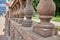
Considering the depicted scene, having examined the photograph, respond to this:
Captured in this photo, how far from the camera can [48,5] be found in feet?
3.48

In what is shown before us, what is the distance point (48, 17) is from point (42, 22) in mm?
67

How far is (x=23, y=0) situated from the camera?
6.99ft

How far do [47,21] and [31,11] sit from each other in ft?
1.87

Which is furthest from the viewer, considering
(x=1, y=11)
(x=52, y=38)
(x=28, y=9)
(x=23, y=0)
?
(x=1, y=11)

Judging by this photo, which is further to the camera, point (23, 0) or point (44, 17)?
point (23, 0)

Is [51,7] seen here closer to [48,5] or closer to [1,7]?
[48,5]

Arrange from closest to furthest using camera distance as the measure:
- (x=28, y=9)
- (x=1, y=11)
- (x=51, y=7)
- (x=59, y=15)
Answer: (x=51, y=7), (x=28, y=9), (x=59, y=15), (x=1, y=11)

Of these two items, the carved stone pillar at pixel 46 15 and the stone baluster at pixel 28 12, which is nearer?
the carved stone pillar at pixel 46 15

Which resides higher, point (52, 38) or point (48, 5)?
point (48, 5)

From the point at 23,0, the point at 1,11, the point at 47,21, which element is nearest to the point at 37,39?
the point at 47,21

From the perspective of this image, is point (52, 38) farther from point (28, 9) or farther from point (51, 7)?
point (28, 9)

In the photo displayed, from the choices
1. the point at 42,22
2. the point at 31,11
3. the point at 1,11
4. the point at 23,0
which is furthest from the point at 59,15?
the point at 1,11

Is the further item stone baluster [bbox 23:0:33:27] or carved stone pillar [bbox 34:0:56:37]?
stone baluster [bbox 23:0:33:27]

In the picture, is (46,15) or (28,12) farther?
(28,12)
